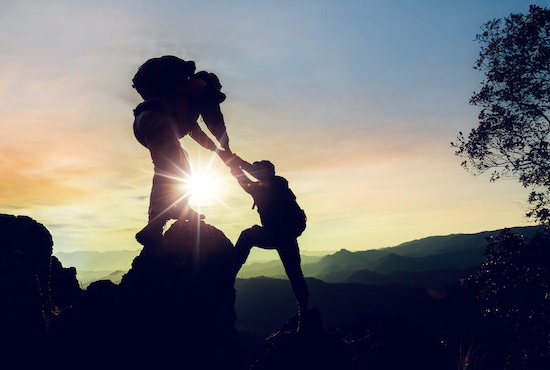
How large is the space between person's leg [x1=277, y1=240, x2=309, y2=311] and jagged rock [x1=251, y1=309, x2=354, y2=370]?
522 millimetres

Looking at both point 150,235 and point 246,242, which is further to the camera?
point 246,242

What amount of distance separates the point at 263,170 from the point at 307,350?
7.68 feet

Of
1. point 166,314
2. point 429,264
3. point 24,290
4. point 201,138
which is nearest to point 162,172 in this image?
point 201,138

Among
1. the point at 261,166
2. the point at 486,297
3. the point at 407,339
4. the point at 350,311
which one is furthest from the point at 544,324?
the point at 350,311

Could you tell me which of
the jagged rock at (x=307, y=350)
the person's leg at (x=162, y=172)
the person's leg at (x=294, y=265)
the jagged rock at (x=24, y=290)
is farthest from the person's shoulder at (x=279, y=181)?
the jagged rock at (x=24, y=290)

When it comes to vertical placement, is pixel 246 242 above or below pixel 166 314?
above

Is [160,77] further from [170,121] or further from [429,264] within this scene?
[429,264]

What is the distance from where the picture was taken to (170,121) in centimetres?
404

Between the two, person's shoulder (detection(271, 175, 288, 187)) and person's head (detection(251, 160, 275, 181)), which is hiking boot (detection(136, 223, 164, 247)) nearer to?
person's head (detection(251, 160, 275, 181))

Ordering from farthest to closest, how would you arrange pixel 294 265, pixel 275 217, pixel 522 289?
pixel 522 289 → pixel 294 265 → pixel 275 217

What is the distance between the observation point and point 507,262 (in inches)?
582

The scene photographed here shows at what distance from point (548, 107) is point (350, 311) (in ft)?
262

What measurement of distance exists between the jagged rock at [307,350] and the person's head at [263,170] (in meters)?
1.97

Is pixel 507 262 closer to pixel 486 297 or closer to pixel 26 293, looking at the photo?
pixel 486 297
